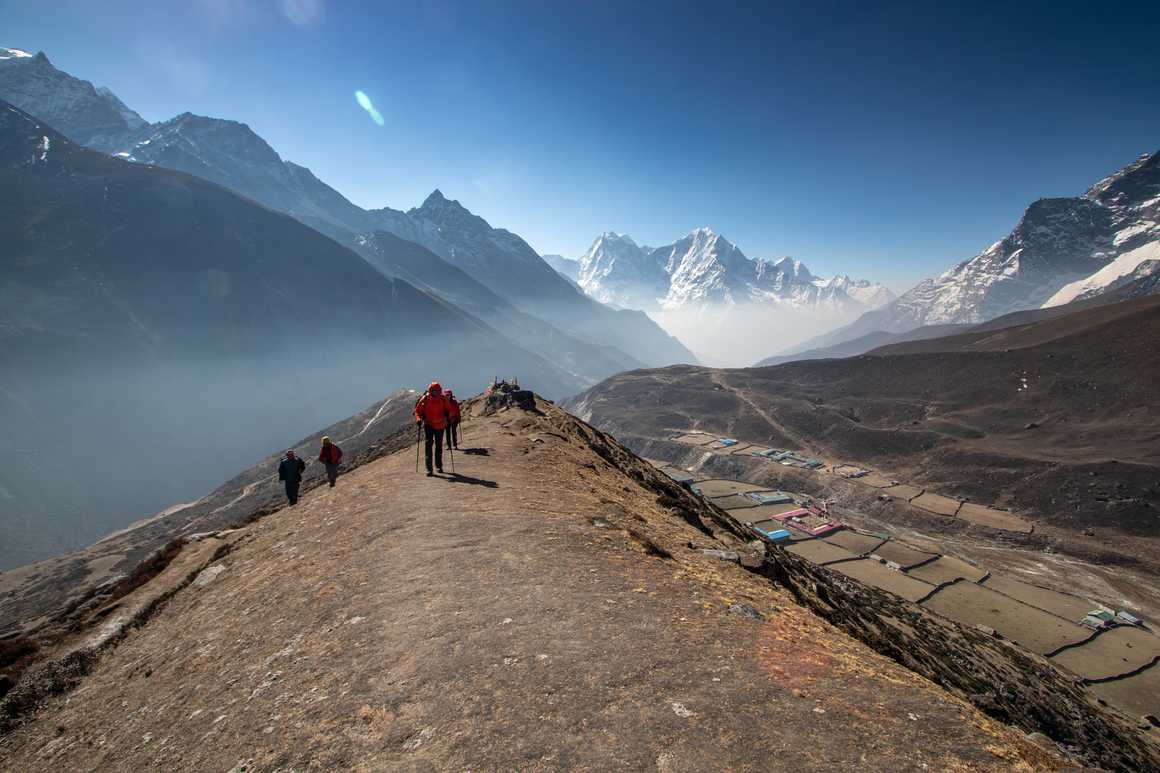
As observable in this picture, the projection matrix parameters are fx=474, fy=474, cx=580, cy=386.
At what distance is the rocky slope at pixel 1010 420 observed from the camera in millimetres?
93125

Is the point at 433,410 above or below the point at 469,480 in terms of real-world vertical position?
above

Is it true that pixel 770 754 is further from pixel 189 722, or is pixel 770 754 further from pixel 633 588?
pixel 189 722

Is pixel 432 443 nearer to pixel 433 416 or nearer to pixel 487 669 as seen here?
pixel 433 416

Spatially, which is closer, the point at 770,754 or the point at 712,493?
the point at 770,754

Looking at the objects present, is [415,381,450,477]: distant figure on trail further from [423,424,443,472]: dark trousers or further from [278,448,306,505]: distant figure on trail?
[278,448,306,505]: distant figure on trail

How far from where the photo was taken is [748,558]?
48.1 feet

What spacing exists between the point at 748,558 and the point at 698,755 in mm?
9895

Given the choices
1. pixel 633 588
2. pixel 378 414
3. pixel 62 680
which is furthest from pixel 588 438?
pixel 378 414

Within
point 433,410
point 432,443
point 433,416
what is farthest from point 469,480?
point 433,410

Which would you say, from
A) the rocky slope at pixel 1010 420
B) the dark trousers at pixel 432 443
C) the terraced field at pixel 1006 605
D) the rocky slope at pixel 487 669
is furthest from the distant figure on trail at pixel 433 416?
the rocky slope at pixel 1010 420

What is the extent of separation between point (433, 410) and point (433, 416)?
0.88 feet

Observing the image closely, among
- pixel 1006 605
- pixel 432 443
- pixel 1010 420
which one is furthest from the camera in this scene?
pixel 1010 420

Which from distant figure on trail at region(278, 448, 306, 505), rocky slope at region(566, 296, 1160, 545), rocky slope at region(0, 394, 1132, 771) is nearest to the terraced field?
rocky slope at region(566, 296, 1160, 545)

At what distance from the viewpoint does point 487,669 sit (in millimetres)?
7246
